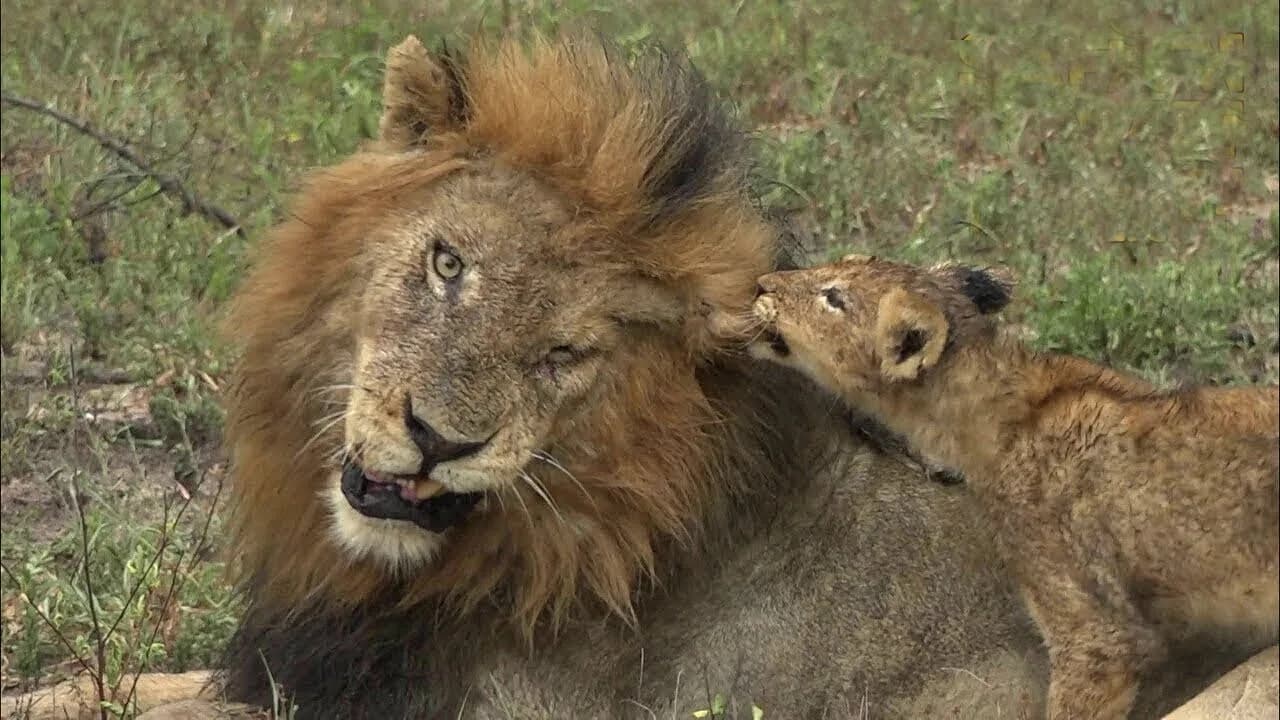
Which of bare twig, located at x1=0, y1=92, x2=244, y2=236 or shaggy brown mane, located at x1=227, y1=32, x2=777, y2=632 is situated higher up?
shaggy brown mane, located at x1=227, y1=32, x2=777, y2=632

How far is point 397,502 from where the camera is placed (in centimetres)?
364

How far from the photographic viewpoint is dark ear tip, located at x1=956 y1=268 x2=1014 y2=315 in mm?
4152

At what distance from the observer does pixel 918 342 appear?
157 inches

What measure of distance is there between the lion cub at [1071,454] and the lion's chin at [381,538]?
0.79 m

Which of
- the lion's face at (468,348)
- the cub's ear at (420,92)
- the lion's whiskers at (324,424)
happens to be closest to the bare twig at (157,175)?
the cub's ear at (420,92)

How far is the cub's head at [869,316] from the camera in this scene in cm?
393

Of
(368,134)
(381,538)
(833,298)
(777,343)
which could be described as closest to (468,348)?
(381,538)

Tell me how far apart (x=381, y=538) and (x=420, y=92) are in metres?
0.98

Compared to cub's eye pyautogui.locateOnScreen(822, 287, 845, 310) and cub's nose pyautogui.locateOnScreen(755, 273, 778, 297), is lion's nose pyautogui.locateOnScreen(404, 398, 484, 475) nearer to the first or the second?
cub's nose pyautogui.locateOnScreen(755, 273, 778, 297)

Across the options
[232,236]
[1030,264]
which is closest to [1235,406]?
[1030,264]

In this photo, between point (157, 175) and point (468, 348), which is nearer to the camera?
point (468, 348)

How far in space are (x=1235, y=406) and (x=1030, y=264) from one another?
4.23 metres

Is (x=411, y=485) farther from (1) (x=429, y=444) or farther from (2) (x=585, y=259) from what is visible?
(2) (x=585, y=259)

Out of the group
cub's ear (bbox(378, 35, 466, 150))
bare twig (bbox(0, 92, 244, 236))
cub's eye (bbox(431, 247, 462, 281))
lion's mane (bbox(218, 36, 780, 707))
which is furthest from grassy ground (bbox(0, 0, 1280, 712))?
cub's eye (bbox(431, 247, 462, 281))
